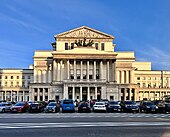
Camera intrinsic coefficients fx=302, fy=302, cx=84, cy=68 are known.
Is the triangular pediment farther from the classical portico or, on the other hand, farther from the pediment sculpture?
the pediment sculpture

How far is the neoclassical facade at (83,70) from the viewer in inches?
3541

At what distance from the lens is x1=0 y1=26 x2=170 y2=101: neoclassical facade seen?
89.9 metres

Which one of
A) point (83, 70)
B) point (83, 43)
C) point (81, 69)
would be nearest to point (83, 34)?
point (83, 43)

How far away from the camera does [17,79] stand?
382ft

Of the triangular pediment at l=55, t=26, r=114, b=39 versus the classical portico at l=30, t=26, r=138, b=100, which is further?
the triangular pediment at l=55, t=26, r=114, b=39

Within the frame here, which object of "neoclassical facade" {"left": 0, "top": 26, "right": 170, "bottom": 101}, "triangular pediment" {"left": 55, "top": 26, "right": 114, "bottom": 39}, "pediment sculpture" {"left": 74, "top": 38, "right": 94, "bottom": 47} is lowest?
"neoclassical facade" {"left": 0, "top": 26, "right": 170, "bottom": 101}

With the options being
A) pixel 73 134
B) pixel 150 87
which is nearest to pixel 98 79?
pixel 150 87

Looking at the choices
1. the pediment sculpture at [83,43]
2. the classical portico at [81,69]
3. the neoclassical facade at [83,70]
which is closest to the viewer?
the classical portico at [81,69]

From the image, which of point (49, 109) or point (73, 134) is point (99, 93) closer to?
point (49, 109)

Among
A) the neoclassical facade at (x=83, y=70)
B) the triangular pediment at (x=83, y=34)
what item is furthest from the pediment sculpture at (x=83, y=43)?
the triangular pediment at (x=83, y=34)

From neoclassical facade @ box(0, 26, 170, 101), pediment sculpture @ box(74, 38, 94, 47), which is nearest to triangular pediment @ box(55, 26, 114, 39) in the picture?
neoclassical facade @ box(0, 26, 170, 101)

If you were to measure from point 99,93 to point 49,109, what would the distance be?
55.6 m

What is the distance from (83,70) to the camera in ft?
318

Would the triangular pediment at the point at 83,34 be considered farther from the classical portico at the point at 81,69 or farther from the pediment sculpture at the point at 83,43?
the pediment sculpture at the point at 83,43
